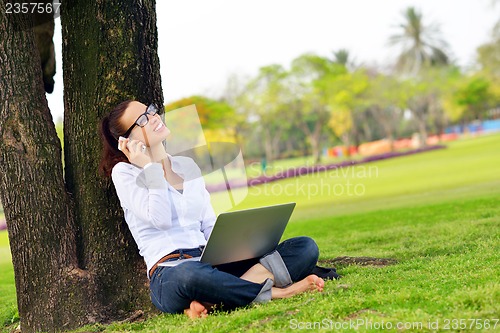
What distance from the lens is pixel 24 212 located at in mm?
3938

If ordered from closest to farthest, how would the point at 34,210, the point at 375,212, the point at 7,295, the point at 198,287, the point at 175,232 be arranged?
the point at 198,287
the point at 175,232
the point at 34,210
the point at 7,295
the point at 375,212

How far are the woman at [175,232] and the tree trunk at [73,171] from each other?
0.44 meters

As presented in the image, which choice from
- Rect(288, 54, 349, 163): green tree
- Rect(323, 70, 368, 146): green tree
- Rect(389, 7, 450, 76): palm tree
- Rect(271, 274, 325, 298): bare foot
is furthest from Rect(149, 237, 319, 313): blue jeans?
Rect(389, 7, 450, 76): palm tree

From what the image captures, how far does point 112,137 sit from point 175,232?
654mm

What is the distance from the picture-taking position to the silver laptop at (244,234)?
10.8ft

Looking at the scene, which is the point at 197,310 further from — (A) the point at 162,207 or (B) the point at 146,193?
(B) the point at 146,193

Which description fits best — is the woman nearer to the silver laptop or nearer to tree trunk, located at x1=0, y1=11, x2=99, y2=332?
the silver laptop

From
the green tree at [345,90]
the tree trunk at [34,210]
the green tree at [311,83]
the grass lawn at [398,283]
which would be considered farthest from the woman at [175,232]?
the green tree at [345,90]

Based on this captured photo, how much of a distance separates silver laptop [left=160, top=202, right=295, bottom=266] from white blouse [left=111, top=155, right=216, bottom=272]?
0.45ft

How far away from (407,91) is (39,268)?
40478 mm

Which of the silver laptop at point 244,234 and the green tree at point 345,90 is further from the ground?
the green tree at point 345,90

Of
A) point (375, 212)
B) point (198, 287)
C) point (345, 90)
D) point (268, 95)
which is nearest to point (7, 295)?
point (198, 287)

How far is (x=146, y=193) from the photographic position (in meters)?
3.41

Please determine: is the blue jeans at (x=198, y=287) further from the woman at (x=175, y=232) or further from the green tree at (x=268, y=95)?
the green tree at (x=268, y=95)
